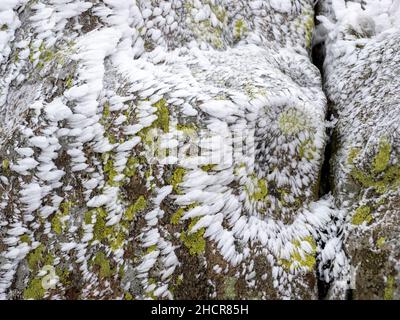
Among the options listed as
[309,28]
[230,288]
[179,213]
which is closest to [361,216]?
[230,288]

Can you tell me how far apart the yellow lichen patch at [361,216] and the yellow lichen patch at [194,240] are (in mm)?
1884

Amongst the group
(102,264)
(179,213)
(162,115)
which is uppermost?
(162,115)

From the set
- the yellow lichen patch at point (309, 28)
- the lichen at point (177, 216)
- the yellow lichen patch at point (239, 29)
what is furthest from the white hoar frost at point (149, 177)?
the yellow lichen patch at point (309, 28)

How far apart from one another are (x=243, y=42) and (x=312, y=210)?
303 centimetres

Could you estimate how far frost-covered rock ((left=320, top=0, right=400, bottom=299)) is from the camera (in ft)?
15.3

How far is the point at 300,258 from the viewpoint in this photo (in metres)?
5.02

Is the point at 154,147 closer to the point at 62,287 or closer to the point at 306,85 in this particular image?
the point at 62,287

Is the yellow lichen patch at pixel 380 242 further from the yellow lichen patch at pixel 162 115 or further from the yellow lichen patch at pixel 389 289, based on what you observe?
the yellow lichen patch at pixel 162 115

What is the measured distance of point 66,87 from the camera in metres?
5.23

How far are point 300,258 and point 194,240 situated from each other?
134 cm

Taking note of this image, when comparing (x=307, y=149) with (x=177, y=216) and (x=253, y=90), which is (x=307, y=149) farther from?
(x=177, y=216)

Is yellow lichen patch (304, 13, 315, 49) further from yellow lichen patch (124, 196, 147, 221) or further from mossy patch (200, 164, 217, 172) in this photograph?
yellow lichen patch (124, 196, 147, 221)
